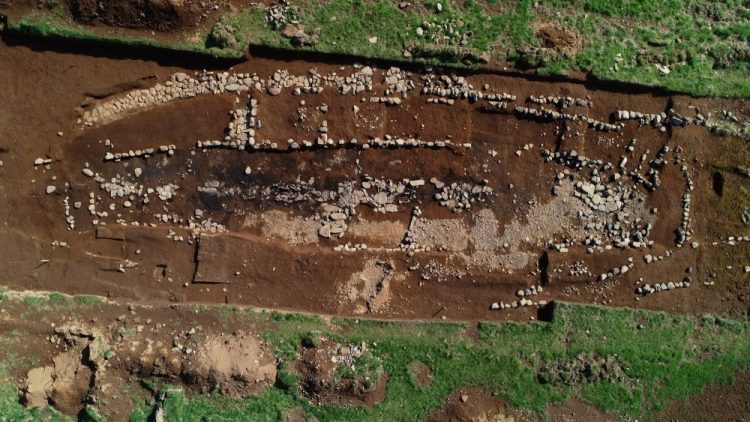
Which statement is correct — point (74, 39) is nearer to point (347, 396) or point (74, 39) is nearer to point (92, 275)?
point (92, 275)

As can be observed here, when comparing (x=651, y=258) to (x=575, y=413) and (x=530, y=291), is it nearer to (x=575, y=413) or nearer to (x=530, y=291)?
(x=530, y=291)

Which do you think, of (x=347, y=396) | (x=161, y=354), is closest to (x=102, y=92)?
(x=161, y=354)

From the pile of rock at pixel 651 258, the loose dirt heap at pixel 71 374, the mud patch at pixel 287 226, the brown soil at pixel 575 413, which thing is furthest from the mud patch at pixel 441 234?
the loose dirt heap at pixel 71 374

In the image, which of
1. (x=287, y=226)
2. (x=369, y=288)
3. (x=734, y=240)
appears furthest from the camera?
(x=734, y=240)

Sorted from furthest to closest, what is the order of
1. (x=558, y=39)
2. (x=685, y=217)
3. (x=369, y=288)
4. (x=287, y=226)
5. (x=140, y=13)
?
(x=685, y=217) → (x=558, y=39) → (x=287, y=226) → (x=369, y=288) → (x=140, y=13)

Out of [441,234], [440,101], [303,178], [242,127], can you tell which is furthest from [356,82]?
[441,234]
